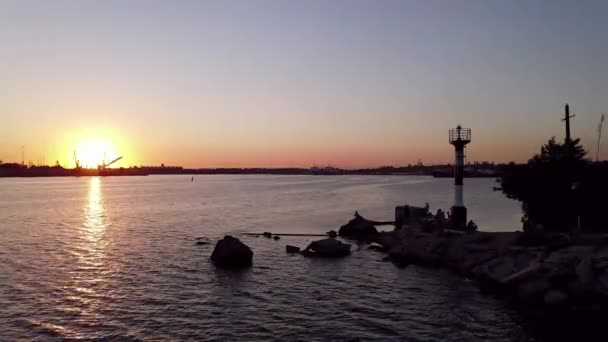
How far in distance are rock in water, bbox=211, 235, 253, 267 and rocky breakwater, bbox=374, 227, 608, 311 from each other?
10.7 meters

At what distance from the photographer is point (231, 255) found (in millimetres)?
32344

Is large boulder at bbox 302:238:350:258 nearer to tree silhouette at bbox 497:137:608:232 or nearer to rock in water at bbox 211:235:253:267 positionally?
rock in water at bbox 211:235:253:267

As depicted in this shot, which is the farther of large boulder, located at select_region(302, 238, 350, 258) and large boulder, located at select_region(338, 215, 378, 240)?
large boulder, located at select_region(338, 215, 378, 240)

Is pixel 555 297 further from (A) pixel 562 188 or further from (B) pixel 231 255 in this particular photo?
(B) pixel 231 255

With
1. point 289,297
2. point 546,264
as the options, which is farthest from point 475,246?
point 289,297

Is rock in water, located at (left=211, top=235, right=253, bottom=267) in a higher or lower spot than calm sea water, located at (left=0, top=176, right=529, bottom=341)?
higher

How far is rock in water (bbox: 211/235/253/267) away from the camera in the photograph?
106 ft

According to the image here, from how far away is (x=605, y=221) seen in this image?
33938 millimetres

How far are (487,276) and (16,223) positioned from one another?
59.1 metres

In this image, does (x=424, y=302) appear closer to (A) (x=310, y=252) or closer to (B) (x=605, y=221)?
(A) (x=310, y=252)

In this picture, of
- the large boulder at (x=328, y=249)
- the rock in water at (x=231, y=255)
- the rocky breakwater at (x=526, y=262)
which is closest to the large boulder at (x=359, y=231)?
the rocky breakwater at (x=526, y=262)

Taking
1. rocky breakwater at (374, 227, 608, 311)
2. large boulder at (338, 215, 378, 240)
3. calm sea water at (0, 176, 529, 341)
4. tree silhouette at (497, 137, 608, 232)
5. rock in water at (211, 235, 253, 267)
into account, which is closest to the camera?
calm sea water at (0, 176, 529, 341)

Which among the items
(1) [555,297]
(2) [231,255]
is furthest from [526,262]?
(2) [231,255]

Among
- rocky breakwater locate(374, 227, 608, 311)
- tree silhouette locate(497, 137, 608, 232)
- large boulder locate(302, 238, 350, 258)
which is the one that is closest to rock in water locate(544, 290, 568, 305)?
rocky breakwater locate(374, 227, 608, 311)
